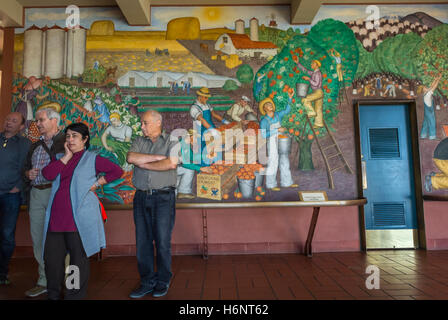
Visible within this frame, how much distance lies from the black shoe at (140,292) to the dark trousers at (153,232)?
1.4 inches

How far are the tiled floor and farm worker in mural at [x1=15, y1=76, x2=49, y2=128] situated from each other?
210cm

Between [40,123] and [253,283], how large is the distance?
2.53 m

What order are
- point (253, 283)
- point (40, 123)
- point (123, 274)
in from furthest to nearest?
1. point (123, 274)
2. point (253, 283)
3. point (40, 123)

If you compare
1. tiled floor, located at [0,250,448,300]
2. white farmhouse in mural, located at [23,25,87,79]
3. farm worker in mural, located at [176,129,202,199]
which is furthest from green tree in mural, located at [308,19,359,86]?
white farmhouse in mural, located at [23,25,87,79]

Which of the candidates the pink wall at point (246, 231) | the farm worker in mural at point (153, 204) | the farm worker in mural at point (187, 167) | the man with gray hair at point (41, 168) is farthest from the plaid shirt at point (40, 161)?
the farm worker in mural at point (187, 167)

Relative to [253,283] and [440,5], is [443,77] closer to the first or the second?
[440,5]

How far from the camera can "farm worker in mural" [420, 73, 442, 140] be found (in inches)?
188

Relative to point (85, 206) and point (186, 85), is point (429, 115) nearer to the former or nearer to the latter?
point (186, 85)

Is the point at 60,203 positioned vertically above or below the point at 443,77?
below

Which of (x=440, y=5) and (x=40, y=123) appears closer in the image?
(x=40, y=123)

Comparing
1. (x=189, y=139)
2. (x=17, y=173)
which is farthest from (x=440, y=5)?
(x=17, y=173)

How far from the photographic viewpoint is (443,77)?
483 cm
